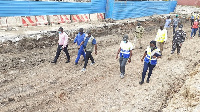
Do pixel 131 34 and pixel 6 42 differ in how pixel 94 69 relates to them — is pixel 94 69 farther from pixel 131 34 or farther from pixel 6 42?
pixel 131 34

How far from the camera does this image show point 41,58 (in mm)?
8977

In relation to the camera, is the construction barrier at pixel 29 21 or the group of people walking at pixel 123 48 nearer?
the group of people walking at pixel 123 48

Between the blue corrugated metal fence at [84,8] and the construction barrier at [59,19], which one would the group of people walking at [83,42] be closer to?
the blue corrugated metal fence at [84,8]

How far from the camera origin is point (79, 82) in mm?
7008

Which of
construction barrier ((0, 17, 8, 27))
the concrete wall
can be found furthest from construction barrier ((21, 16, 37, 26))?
the concrete wall

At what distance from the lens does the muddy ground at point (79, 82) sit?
5672mm

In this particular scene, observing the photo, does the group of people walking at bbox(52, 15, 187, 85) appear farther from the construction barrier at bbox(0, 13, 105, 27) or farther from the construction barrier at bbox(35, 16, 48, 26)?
the construction barrier at bbox(35, 16, 48, 26)

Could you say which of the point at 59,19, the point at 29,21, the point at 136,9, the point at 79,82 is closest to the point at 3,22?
the point at 29,21

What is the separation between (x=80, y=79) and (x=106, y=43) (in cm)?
525

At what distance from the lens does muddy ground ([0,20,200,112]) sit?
18.6 feet

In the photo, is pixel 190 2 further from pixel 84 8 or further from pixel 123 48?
pixel 123 48

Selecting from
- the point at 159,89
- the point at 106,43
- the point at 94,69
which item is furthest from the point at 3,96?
the point at 106,43

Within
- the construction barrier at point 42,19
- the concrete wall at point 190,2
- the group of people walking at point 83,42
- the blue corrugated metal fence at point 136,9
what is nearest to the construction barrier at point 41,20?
the construction barrier at point 42,19

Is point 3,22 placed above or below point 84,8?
below
